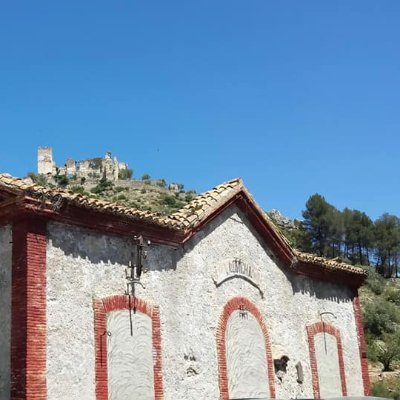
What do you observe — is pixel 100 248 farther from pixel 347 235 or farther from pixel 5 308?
pixel 347 235

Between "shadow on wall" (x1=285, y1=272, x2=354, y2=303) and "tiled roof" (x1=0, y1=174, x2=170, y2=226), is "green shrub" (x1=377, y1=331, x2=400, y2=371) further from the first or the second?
"tiled roof" (x1=0, y1=174, x2=170, y2=226)

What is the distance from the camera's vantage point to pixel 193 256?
14.9 metres

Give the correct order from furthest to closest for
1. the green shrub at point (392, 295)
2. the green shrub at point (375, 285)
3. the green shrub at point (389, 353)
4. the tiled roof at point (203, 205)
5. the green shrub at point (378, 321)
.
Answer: the green shrub at point (375, 285) → the green shrub at point (392, 295) → the green shrub at point (378, 321) → the green shrub at point (389, 353) → the tiled roof at point (203, 205)

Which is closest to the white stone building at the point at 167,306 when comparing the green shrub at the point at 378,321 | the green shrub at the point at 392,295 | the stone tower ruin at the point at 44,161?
the green shrub at the point at 378,321

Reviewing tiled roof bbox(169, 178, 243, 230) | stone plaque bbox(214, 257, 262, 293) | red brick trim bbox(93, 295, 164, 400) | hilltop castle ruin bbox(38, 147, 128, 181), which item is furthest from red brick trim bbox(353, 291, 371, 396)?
hilltop castle ruin bbox(38, 147, 128, 181)

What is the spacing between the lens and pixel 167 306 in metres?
13.8

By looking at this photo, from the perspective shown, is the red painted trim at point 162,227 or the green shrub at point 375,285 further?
the green shrub at point 375,285

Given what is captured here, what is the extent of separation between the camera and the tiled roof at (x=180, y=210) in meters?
11.5

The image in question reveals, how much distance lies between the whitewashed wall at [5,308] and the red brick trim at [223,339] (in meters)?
5.34

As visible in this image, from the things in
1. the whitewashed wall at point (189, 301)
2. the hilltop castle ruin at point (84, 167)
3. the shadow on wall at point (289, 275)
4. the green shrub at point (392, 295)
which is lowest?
the whitewashed wall at point (189, 301)

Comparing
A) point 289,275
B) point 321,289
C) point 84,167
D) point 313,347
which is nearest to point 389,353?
point 321,289

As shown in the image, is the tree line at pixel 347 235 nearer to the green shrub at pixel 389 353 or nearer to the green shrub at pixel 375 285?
the green shrub at pixel 375 285

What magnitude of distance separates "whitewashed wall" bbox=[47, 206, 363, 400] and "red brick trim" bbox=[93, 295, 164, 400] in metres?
0.14

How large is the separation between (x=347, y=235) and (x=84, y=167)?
5300 centimetres
